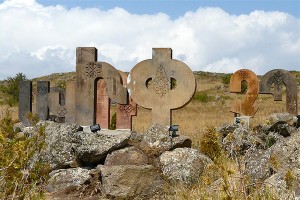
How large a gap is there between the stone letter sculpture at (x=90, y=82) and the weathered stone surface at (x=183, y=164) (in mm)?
2711

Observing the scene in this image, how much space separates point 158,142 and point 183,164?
0.86 meters

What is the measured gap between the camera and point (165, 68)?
1062 centimetres

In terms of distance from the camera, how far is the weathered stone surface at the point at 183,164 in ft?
26.5

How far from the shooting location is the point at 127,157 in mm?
8695

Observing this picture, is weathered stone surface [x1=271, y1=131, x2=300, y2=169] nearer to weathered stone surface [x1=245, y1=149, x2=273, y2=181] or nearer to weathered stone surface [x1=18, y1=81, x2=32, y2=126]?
weathered stone surface [x1=245, y1=149, x2=273, y2=181]

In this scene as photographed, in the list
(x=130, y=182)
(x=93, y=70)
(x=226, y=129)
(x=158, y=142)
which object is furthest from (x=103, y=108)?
(x=130, y=182)

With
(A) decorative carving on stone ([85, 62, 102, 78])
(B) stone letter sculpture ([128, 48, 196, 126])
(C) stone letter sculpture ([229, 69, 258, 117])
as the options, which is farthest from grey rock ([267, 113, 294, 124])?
(A) decorative carving on stone ([85, 62, 102, 78])

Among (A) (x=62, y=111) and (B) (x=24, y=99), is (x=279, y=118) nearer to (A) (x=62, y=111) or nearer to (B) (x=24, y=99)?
(A) (x=62, y=111)

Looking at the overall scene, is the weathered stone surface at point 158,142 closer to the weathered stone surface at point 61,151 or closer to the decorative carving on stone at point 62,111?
the weathered stone surface at point 61,151

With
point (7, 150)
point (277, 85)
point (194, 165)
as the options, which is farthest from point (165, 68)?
point (7, 150)

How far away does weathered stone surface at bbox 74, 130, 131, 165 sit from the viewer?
8898 mm

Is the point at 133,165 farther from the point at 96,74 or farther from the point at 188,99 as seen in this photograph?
the point at 96,74

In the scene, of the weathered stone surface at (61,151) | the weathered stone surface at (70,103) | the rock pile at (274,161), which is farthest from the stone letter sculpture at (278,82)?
the weathered stone surface at (61,151)

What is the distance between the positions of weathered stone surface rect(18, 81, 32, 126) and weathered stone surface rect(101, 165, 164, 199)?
7.01m
